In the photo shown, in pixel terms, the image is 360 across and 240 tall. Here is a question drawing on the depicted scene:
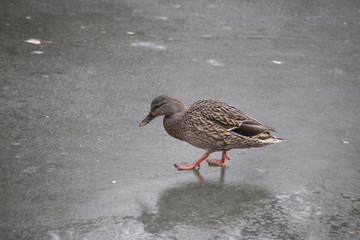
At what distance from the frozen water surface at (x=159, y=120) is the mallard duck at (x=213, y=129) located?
17 cm

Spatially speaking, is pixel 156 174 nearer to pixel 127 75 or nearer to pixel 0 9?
pixel 127 75

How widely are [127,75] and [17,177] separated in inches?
100

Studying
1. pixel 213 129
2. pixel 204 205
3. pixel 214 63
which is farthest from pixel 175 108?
pixel 214 63

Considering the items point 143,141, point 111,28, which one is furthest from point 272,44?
point 143,141

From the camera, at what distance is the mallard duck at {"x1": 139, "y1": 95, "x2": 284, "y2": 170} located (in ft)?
14.1

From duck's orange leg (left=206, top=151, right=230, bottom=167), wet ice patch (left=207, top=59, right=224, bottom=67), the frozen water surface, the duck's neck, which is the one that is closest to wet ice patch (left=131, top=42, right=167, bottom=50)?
the frozen water surface

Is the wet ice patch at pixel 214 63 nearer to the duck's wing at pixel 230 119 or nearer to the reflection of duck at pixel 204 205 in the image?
the duck's wing at pixel 230 119

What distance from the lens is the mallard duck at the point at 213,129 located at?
169 inches

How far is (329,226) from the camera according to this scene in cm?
350

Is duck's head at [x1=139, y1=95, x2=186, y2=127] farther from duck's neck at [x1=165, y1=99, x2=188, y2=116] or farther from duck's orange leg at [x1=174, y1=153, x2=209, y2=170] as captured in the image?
duck's orange leg at [x1=174, y1=153, x2=209, y2=170]

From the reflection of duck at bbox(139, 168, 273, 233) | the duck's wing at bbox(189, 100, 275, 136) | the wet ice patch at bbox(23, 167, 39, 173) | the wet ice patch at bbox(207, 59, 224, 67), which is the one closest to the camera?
the reflection of duck at bbox(139, 168, 273, 233)

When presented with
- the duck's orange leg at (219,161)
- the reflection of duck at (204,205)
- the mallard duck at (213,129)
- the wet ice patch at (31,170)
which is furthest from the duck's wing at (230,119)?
the wet ice patch at (31,170)

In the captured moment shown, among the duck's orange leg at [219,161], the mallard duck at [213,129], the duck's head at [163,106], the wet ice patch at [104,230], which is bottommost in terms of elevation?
the wet ice patch at [104,230]

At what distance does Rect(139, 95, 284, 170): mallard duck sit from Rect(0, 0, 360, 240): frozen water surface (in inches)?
6.7
